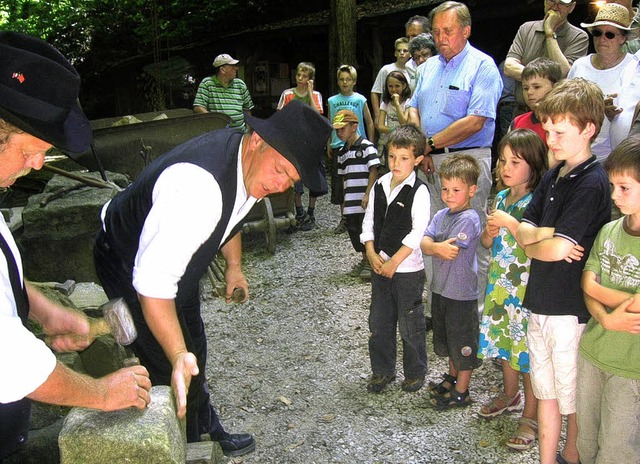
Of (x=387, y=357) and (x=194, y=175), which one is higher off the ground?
(x=194, y=175)

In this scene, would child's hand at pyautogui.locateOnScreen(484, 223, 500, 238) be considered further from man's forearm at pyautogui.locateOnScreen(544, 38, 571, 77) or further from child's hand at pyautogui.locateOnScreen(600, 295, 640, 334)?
man's forearm at pyautogui.locateOnScreen(544, 38, 571, 77)

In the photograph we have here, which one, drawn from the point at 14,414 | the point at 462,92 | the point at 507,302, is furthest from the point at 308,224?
the point at 14,414

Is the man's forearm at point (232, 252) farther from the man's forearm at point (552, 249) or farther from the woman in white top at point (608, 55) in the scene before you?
the woman in white top at point (608, 55)

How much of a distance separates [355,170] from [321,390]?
7.97 ft

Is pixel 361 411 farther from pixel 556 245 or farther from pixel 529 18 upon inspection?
pixel 529 18

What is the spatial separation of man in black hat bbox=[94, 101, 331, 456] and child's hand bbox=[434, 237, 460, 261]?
4.02 ft

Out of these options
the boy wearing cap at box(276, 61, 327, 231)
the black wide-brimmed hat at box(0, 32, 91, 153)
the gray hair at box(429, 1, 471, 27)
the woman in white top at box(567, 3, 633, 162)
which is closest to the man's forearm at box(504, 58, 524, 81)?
the gray hair at box(429, 1, 471, 27)

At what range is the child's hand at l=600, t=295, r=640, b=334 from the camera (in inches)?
93.5

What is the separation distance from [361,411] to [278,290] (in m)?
2.20

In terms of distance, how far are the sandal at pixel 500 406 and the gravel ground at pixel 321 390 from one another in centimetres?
5

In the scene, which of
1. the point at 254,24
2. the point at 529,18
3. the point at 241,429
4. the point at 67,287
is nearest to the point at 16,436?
the point at 241,429

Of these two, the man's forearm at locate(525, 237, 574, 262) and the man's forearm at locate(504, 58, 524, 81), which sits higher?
the man's forearm at locate(504, 58, 524, 81)

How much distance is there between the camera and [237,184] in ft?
7.78

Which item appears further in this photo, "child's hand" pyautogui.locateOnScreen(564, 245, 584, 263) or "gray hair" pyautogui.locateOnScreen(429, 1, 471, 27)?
"gray hair" pyautogui.locateOnScreen(429, 1, 471, 27)
